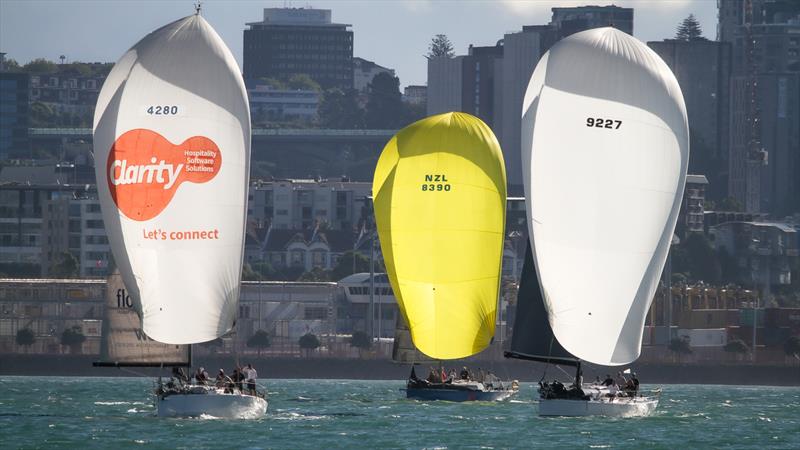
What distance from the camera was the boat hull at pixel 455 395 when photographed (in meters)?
62.1

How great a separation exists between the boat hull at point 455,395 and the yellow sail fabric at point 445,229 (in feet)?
3.55

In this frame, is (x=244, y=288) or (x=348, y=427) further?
(x=244, y=288)

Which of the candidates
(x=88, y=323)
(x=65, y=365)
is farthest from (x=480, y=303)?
(x=88, y=323)

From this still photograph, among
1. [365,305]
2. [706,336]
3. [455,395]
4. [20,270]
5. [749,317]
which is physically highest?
[20,270]

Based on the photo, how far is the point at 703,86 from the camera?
194 metres

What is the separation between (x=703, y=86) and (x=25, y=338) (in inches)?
3775

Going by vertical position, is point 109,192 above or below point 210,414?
above

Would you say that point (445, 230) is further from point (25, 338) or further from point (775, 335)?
point (775, 335)

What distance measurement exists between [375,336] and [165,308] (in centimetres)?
7505

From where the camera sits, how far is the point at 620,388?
57.4 meters

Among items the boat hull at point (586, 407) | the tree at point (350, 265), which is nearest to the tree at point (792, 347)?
the tree at point (350, 265)

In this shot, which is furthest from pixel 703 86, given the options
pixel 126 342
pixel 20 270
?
pixel 126 342

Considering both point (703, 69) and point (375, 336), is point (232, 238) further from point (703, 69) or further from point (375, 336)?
point (703, 69)

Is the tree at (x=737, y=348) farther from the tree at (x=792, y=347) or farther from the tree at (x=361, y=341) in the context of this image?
the tree at (x=361, y=341)
